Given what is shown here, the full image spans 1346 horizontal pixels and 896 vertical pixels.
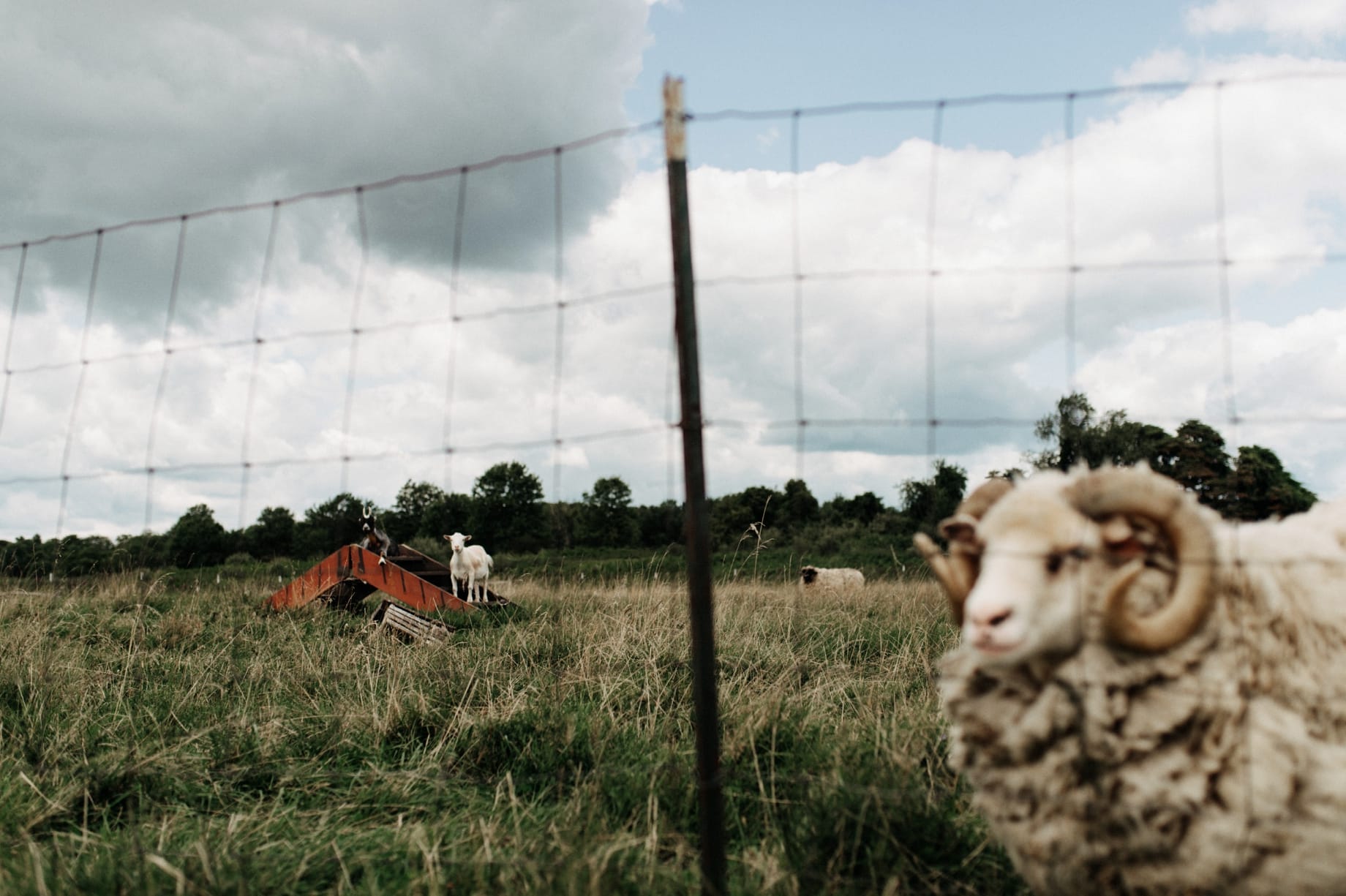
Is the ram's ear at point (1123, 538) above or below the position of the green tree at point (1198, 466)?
below

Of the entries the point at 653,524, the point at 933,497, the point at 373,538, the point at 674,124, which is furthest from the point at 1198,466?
the point at 653,524

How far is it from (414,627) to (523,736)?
10.3ft

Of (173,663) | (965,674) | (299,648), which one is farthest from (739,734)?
(173,663)

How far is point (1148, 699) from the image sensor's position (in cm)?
222

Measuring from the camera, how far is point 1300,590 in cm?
247

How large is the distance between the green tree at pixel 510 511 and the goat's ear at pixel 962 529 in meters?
16.3

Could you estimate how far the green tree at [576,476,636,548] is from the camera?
71.1 ft

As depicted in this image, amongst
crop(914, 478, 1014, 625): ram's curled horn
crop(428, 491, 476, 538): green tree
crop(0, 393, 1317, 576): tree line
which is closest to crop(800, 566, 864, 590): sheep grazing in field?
crop(0, 393, 1317, 576): tree line

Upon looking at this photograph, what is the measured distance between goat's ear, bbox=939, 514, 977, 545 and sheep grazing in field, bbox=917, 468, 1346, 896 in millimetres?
67

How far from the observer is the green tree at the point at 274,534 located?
106ft

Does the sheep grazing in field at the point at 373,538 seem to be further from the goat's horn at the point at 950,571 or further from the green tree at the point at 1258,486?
the green tree at the point at 1258,486

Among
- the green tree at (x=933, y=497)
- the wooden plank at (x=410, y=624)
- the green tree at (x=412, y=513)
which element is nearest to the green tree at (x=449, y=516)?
the green tree at (x=412, y=513)

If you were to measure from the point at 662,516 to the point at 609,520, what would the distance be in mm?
8841

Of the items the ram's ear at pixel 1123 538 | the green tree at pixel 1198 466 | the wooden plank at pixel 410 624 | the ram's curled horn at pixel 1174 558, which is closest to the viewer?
the ram's curled horn at pixel 1174 558
